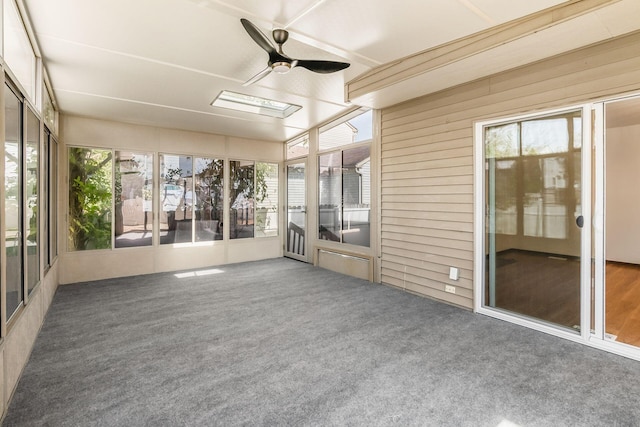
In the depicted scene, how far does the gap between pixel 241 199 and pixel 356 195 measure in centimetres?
266

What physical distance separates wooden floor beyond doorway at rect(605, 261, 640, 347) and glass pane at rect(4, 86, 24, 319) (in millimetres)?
4887

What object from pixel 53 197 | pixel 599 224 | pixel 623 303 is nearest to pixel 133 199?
pixel 53 197

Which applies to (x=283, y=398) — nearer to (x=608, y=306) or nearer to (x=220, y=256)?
(x=608, y=306)

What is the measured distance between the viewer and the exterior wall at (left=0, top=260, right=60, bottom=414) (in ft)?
6.51

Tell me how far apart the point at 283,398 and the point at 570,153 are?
3.23m

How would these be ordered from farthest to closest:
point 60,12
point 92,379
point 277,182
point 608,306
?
point 277,182 → point 608,306 → point 60,12 → point 92,379

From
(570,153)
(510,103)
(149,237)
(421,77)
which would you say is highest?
(421,77)

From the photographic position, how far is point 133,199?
18.5ft

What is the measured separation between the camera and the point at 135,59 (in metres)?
3.28

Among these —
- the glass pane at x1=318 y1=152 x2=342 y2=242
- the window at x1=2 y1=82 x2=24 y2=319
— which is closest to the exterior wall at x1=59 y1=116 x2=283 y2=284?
the glass pane at x1=318 y1=152 x2=342 y2=242

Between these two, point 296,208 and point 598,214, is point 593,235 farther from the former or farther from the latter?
point 296,208

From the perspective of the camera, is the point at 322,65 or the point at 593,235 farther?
the point at 322,65

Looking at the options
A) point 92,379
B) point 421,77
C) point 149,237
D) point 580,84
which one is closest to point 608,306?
point 580,84

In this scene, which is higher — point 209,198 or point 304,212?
point 209,198
